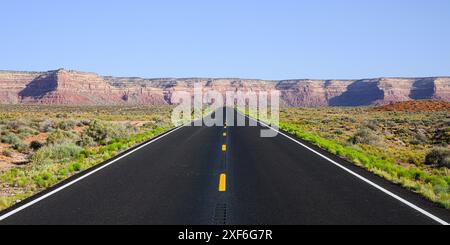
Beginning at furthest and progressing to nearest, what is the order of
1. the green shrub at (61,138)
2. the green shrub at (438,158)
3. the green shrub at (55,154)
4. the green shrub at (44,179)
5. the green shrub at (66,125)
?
the green shrub at (66,125) → the green shrub at (61,138) → the green shrub at (438,158) → the green shrub at (55,154) → the green shrub at (44,179)

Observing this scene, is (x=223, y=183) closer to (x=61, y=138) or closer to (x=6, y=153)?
(x=6, y=153)

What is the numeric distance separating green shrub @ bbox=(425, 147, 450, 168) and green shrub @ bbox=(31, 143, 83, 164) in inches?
542

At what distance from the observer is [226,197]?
892cm

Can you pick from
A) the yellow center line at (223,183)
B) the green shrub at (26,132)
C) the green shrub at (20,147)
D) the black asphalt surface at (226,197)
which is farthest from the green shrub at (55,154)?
the green shrub at (26,132)

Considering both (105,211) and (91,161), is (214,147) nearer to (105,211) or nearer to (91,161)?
(91,161)

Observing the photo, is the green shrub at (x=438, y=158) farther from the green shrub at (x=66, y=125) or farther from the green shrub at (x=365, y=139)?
the green shrub at (x=66, y=125)

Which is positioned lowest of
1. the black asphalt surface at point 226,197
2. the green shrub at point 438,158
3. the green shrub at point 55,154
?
the green shrub at point 438,158

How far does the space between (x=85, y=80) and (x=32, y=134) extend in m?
169

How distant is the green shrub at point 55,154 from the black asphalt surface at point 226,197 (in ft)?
13.6

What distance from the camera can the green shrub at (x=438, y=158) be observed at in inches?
719

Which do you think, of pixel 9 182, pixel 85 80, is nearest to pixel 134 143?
pixel 9 182

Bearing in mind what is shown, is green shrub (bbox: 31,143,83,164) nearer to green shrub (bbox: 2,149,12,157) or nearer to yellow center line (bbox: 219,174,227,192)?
green shrub (bbox: 2,149,12,157)
